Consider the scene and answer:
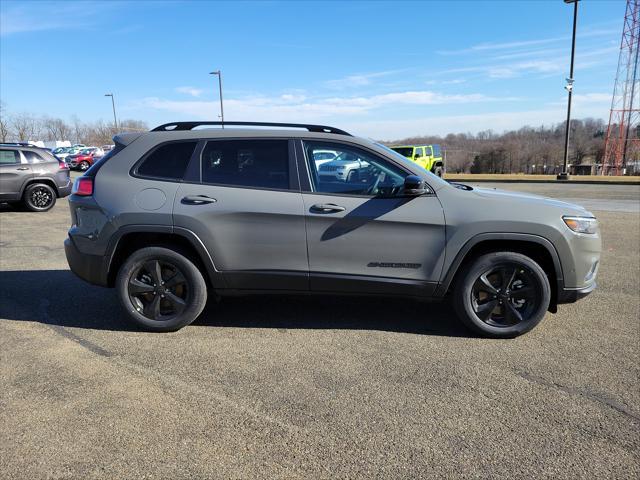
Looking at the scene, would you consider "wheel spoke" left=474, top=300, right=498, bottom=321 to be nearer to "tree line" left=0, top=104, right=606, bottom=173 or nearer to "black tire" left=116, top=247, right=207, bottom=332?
"black tire" left=116, top=247, right=207, bottom=332

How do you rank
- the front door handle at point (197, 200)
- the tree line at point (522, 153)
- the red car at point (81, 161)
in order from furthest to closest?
the tree line at point (522, 153) → the red car at point (81, 161) → the front door handle at point (197, 200)

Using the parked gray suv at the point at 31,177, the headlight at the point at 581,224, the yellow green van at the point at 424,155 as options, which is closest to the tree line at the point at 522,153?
the yellow green van at the point at 424,155

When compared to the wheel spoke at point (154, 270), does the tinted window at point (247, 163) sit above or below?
above

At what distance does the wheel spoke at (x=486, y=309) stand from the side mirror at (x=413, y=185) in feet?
3.66

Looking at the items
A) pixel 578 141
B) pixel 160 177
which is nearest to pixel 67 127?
pixel 578 141

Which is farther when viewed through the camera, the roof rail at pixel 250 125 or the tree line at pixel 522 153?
the tree line at pixel 522 153

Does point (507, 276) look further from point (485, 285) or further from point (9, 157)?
point (9, 157)

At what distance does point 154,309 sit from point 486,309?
9.53ft

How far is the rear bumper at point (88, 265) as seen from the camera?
4.31 metres

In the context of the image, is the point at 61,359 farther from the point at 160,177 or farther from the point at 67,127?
the point at 67,127

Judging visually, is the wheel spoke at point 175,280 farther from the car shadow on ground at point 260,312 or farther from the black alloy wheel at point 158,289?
the car shadow on ground at point 260,312

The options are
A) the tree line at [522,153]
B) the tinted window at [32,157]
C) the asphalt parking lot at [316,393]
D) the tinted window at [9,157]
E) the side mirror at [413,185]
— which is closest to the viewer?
the asphalt parking lot at [316,393]

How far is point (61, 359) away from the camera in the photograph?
148 inches

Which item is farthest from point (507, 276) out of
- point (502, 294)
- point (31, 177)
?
point (31, 177)
